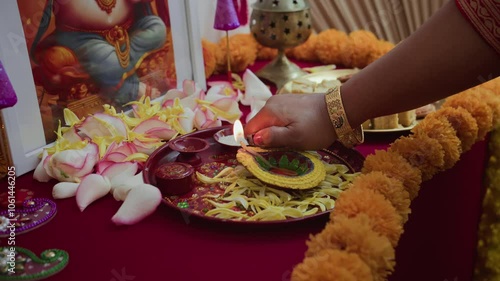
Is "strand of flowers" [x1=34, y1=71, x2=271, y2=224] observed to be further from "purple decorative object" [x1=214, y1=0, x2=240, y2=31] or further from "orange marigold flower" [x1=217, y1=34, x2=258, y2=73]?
"orange marigold flower" [x1=217, y1=34, x2=258, y2=73]

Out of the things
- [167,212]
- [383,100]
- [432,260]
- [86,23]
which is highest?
[86,23]

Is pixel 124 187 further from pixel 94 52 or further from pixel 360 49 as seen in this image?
pixel 360 49

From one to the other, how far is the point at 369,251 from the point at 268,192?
0.26 m

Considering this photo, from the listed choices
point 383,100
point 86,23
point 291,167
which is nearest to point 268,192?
point 291,167

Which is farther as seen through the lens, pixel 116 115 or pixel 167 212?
pixel 116 115

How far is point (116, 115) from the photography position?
940mm

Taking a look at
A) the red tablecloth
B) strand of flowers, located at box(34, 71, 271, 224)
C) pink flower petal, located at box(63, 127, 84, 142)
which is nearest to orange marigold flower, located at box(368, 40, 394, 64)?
strand of flowers, located at box(34, 71, 271, 224)

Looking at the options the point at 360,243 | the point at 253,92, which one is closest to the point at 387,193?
the point at 360,243

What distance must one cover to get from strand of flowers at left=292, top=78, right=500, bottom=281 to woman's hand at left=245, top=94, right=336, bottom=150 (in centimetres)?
9

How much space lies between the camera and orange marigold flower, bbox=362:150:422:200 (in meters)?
0.73

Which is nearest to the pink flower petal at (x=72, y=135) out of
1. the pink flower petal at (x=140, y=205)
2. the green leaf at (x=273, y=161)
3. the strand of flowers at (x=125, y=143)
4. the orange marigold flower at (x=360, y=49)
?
the strand of flowers at (x=125, y=143)

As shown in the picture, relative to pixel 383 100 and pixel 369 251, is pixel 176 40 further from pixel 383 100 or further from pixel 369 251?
pixel 369 251

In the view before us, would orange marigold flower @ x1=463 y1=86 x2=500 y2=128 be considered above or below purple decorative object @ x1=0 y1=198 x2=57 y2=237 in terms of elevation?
above

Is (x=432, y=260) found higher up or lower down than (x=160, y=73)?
lower down
